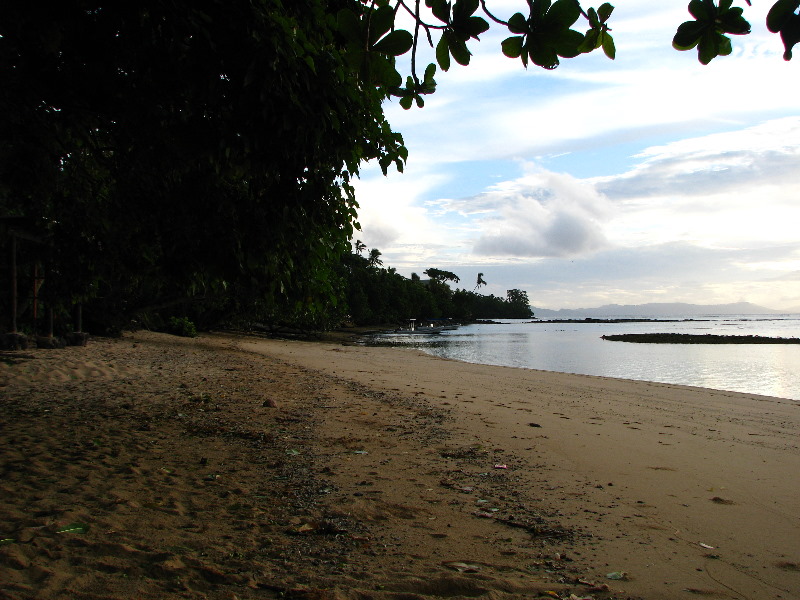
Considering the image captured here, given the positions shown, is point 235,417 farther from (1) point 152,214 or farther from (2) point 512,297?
(2) point 512,297

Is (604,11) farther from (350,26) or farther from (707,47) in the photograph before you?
(350,26)

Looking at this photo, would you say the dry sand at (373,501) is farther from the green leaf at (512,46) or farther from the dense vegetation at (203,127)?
the green leaf at (512,46)

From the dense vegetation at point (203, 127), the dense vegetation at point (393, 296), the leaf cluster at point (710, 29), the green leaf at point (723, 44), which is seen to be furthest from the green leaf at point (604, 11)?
the dense vegetation at point (393, 296)

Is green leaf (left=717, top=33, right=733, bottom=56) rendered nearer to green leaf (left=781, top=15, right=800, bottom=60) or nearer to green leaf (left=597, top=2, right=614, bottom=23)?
green leaf (left=781, top=15, right=800, bottom=60)

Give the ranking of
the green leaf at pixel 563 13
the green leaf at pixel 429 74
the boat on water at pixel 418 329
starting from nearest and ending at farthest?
1. the green leaf at pixel 563 13
2. the green leaf at pixel 429 74
3. the boat on water at pixel 418 329

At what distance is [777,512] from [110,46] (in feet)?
21.3

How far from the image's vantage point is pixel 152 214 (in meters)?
5.41

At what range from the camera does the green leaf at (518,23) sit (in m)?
1.95

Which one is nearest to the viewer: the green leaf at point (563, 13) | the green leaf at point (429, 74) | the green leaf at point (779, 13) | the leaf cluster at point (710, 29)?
the green leaf at point (779, 13)

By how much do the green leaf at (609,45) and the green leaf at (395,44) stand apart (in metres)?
0.92

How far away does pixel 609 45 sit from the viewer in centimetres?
229

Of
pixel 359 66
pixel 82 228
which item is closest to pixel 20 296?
pixel 82 228

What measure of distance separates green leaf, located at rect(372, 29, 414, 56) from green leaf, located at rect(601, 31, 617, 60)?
3.02ft

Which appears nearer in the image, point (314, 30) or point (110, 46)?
point (314, 30)
